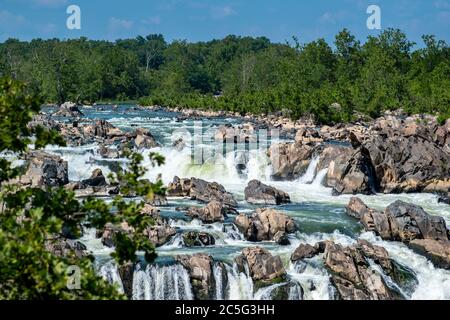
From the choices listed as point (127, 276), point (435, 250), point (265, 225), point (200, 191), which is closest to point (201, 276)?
point (127, 276)

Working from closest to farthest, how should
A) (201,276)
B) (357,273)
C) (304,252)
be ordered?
1. (201,276)
2. (357,273)
3. (304,252)

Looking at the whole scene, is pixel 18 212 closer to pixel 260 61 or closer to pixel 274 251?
pixel 274 251

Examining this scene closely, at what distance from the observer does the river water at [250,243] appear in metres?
19.9

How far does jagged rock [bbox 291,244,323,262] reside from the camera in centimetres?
2164

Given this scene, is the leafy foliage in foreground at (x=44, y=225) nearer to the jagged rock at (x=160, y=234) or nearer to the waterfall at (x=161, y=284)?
the waterfall at (x=161, y=284)

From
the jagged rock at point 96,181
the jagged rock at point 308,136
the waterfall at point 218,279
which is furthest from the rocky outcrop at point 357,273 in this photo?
the jagged rock at point 308,136

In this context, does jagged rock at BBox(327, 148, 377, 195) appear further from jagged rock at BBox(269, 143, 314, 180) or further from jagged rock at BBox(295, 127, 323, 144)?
jagged rock at BBox(295, 127, 323, 144)

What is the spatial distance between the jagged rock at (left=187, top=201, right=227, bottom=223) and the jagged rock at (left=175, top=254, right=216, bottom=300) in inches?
230

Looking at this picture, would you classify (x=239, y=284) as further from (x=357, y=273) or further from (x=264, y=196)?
(x=264, y=196)

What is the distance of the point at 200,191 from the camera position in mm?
31688

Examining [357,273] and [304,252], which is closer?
[357,273]

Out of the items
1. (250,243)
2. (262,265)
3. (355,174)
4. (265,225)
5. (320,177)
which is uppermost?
(355,174)

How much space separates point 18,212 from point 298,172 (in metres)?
30.8

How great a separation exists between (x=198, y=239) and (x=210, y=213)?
282 centimetres
